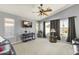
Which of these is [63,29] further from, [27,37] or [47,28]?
[27,37]

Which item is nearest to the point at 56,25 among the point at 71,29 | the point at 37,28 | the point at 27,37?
the point at 71,29

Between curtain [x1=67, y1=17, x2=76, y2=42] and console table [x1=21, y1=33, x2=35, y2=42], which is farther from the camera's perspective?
console table [x1=21, y1=33, x2=35, y2=42]

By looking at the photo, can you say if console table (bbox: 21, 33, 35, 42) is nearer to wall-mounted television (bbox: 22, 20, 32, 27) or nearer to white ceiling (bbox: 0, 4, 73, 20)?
wall-mounted television (bbox: 22, 20, 32, 27)

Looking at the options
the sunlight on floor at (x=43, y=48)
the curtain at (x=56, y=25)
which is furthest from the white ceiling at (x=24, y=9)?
the sunlight on floor at (x=43, y=48)

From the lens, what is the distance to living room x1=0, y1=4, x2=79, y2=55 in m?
2.54

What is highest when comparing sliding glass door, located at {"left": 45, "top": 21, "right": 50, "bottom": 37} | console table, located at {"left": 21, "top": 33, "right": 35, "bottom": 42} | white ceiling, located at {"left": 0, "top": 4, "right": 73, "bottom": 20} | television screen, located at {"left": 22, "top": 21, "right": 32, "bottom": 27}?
white ceiling, located at {"left": 0, "top": 4, "right": 73, "bottom": 20}

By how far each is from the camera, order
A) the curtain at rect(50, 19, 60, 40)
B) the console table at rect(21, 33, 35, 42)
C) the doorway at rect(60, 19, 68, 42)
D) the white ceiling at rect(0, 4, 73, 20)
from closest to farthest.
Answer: the white ceiling at rect(0, 4, 73, 20) → the doorway at rect(60, 19, 68, 42) → the curtain at rect(50, 19, 60, 40) → the console table at rect(21, 33, 35, 42)

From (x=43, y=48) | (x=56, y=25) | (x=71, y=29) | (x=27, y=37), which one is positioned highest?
(x=56, y=25)

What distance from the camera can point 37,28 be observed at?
296cm

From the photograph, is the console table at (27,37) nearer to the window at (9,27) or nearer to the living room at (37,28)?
the living room at (37,28)

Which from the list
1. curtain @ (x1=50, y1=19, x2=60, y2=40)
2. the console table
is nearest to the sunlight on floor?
the console table

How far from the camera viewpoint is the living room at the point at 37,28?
8.33 ft

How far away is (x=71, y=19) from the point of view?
2553mm
